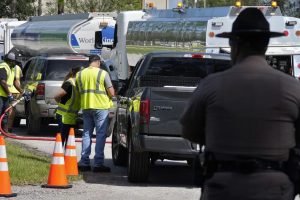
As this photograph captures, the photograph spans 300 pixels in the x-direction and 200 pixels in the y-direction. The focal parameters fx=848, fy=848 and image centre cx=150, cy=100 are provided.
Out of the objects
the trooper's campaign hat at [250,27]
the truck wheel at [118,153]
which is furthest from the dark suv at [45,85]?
the trooper's campaign hat at [250,27]

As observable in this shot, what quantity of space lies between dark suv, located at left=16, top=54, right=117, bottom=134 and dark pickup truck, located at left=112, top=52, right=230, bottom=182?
225 inches

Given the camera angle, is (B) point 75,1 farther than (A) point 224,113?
Yes

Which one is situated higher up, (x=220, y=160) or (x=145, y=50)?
(x=220, y=160)

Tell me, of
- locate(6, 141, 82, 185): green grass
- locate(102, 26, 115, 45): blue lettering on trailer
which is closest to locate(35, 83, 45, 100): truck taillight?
locate(6, 141, 82, 185): green grass

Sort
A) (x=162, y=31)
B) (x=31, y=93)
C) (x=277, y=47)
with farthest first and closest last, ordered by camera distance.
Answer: (x=162, y=31) < (x=277, y=47) < (x=31, y=93)

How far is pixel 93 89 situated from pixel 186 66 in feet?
4.73

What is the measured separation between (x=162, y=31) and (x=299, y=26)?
4.44 m

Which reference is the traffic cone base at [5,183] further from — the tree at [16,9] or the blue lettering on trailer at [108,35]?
the tree at [16,9]

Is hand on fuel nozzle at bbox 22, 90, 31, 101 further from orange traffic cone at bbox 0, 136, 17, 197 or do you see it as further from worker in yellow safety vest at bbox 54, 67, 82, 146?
orange traffic cone at bbox 0, 136, 17, 197

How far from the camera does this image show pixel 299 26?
22391mm

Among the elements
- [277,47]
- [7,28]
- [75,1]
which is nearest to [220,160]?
[277,47]

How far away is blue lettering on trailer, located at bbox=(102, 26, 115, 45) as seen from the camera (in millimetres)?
29109

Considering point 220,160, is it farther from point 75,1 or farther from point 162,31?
point 75,1

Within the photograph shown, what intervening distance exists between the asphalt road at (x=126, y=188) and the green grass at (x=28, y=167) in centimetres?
38
